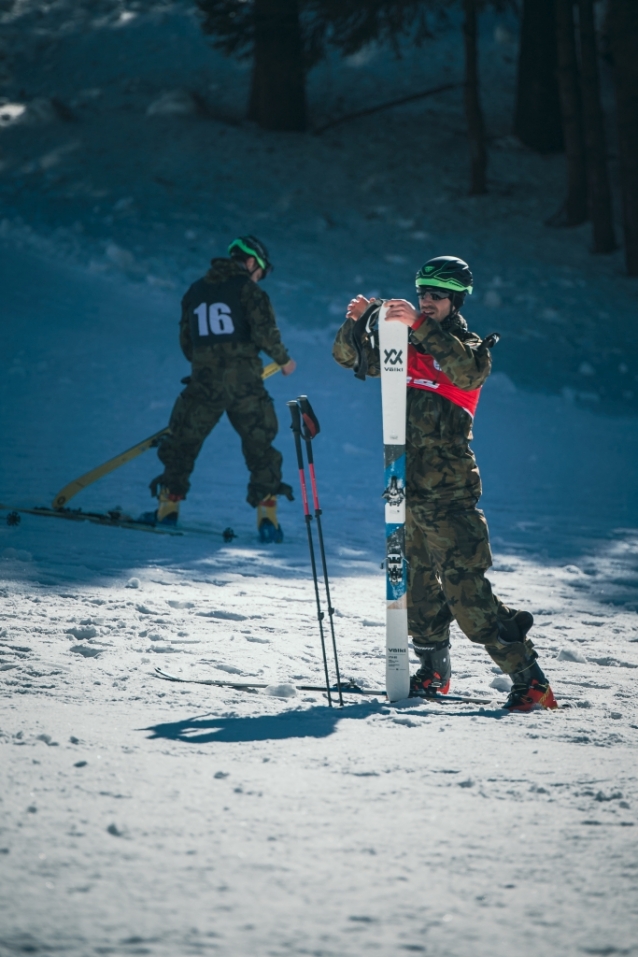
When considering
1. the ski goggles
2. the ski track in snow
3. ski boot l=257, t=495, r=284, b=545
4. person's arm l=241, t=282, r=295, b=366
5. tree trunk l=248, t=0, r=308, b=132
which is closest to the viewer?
the ski track in snow

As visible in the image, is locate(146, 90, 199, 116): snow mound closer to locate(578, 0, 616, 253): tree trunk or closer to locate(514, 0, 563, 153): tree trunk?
locate(514, 0, 563, 153): tree trunk

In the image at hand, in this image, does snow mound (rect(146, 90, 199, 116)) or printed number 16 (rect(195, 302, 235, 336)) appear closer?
printed number 16 (rect(195, 302, 235, 336))

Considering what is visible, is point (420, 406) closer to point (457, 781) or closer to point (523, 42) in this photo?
point (457, 781)

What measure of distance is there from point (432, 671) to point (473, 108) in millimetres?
15089

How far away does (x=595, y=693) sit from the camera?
5043 millimetres

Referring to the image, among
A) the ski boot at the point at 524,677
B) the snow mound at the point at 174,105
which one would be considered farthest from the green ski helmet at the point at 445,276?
the snow mound at the point at 174,105

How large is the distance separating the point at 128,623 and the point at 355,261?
37.4 ft

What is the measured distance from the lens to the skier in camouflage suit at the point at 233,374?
7.91 m

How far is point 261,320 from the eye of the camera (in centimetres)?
788

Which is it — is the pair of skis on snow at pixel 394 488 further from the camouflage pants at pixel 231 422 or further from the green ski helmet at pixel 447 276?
the camouflage pants at pixel 231 422

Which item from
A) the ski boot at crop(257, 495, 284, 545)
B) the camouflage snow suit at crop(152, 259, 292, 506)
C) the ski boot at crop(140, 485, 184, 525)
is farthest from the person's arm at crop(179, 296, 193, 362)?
the ski boot at crop(257, 495, 284, 545)

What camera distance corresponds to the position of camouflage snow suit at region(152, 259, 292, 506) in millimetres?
7902

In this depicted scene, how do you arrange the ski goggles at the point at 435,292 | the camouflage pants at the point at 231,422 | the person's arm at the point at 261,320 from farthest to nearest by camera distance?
the camouflage pants at the point at 231,422 → the person's arm at the point at 261,320 → the ski goggles at the point at 435,292

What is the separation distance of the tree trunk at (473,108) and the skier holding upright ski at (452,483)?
46.8 feet
